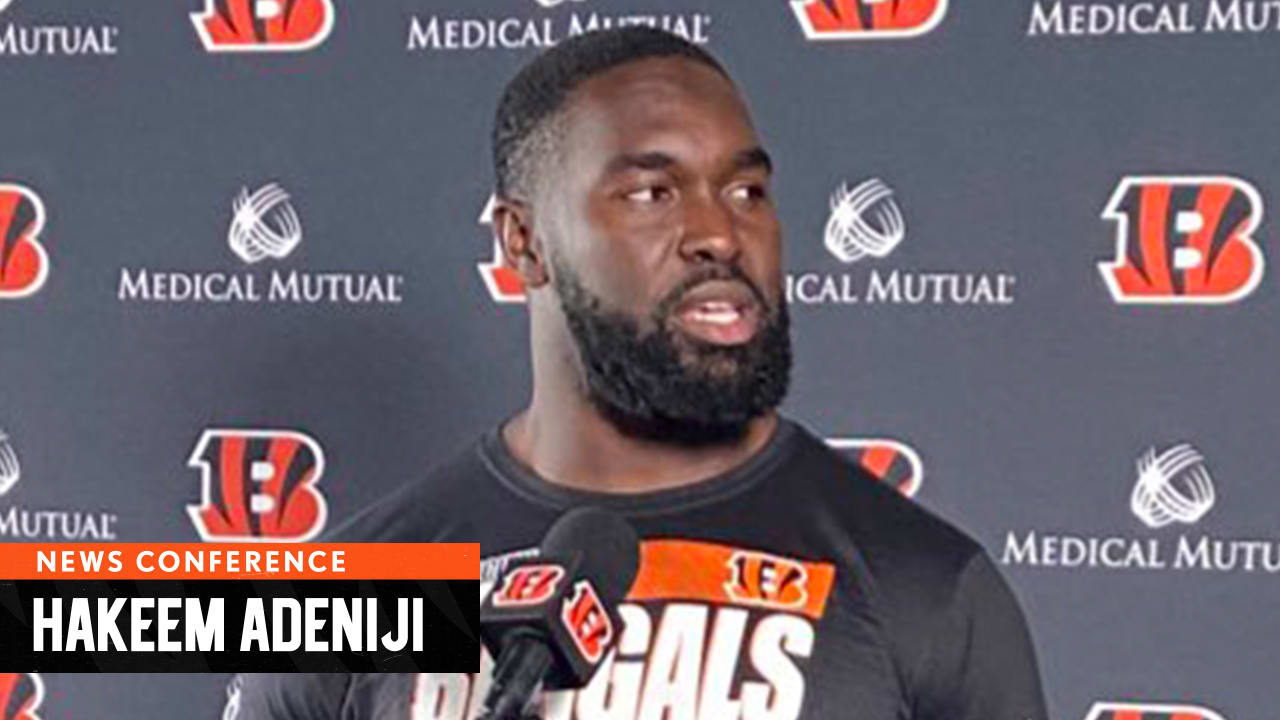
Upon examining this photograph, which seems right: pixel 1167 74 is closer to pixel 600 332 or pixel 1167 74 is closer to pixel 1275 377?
pixel 1275 377

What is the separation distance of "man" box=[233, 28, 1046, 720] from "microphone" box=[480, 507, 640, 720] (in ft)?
0.16

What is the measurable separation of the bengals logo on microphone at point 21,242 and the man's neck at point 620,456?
0.80 m

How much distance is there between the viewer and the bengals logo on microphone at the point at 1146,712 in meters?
1.47

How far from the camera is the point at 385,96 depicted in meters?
1.65

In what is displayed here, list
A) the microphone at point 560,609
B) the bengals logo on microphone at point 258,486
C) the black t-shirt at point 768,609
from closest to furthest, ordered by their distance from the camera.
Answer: the microphone at point 560,609 < the black t-shirt at point 768,609 < the bengals logo on microphone at point 258,486

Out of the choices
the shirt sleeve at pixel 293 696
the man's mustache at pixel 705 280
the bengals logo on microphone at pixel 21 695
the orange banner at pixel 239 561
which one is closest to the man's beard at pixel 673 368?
the man's mustache at pixel 705 280

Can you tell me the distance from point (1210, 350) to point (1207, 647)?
0.24 meters

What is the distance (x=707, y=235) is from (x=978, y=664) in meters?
0.31

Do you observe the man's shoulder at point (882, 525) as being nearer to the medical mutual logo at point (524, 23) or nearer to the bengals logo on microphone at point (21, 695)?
the medical mutual logo at point (524, 23)

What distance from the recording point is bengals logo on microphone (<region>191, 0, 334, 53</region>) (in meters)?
1.68

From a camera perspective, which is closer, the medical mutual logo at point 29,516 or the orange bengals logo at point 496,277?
the orange bengals logo at point 496,277

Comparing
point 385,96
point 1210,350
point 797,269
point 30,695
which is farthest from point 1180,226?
point 30,695

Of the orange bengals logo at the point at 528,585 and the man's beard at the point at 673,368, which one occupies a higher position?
the man's beard at the point at 673,368

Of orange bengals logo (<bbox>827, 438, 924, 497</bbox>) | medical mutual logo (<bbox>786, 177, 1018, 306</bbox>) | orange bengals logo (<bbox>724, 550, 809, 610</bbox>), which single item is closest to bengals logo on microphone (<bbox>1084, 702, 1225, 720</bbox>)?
orange bengals logo (<bbox>827, 438, 924, 497</bbox>)
